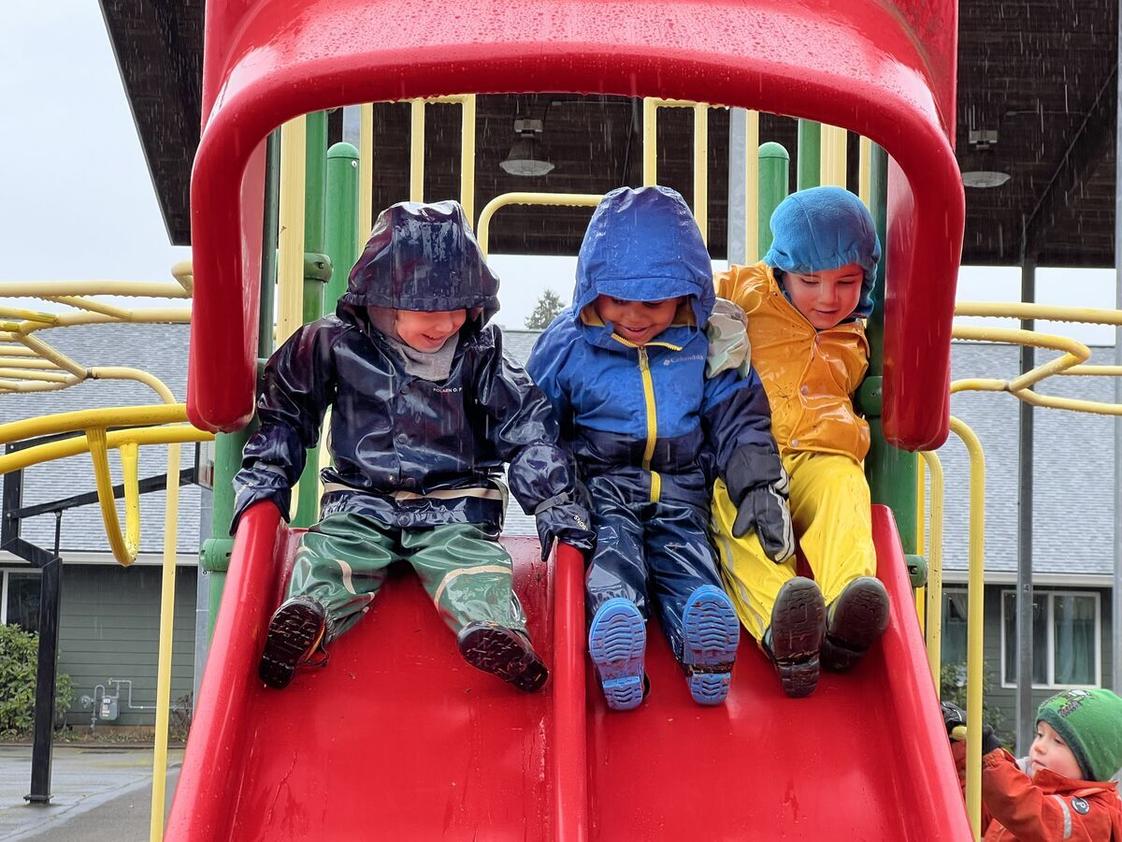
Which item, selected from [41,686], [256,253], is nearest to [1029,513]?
[41,686]

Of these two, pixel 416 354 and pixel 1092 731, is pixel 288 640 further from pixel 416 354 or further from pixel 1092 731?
pixel 1092 731

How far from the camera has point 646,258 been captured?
3.02 meters

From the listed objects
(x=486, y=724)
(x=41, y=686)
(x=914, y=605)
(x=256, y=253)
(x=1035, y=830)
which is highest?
(x=256, y=253)

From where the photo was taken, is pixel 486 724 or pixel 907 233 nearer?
pixel 907 233

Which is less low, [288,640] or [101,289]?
[101,289]

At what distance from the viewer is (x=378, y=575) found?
2873mm

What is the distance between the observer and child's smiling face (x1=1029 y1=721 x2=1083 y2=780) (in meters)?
3.14

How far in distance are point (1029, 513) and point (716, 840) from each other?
37.1 ft

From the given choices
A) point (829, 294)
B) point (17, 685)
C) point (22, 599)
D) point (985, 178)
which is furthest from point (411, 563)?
point (22, 599)

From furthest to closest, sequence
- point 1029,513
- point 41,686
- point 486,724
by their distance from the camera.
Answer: point 1029,513 < point 41,686 < point 486,724

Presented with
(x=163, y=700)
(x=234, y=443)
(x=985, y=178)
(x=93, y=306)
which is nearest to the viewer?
(x=234, y=443)

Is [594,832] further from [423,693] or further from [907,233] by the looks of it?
[907,233]

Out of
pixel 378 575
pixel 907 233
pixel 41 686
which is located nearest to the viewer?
pixel 907 233

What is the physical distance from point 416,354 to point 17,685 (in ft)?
57.1
